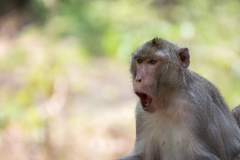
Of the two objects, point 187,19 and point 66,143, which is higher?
point 187,19

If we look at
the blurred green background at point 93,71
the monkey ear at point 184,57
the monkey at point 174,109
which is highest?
the blurred green background at point 93,71

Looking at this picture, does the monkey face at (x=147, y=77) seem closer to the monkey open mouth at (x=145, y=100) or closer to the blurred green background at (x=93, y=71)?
the monkey open mouth at (x=145, y=100)

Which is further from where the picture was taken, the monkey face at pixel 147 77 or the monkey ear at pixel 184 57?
the monkey ear at pixel 184 57

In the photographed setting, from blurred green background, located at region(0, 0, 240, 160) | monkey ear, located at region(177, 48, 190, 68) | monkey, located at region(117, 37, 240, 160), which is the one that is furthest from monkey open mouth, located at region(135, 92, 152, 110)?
blurred green background, located at region(0, 0, 240, 160)

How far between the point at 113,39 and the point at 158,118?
14.1 feet

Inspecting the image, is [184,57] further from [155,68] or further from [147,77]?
[147,77]

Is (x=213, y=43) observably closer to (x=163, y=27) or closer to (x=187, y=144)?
(x=163, y=27)

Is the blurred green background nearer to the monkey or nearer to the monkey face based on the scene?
the monkey

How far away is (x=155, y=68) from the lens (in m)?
4.63

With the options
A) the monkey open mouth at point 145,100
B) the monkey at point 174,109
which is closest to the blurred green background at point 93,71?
the monkey at point 174,109

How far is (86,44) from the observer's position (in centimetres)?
1358

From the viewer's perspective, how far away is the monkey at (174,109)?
4.64 m

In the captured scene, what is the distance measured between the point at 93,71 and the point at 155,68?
8415 mm

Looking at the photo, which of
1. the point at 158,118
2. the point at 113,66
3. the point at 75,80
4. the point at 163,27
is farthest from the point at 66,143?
the point at 158,118
